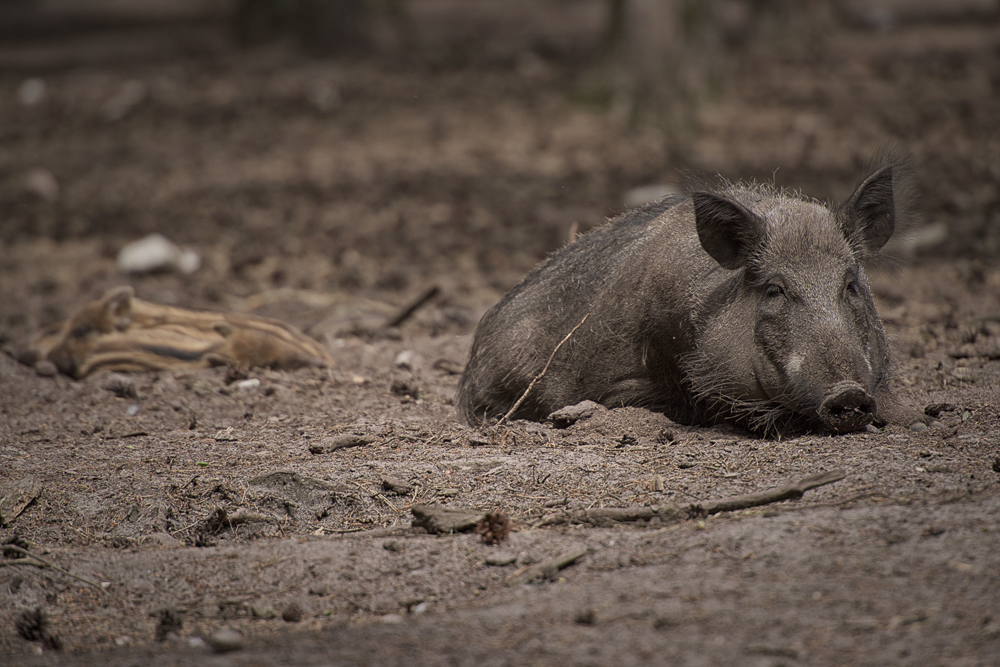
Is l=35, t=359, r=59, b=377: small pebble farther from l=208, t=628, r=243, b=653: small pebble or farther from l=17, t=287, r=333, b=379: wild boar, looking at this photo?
l=208, t=628, r=243, b=653: small pebble

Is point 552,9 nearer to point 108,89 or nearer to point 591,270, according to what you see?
point 108,89

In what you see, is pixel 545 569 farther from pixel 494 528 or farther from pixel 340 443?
pixel 340 443

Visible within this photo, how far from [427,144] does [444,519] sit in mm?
8298

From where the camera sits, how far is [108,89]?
1445 cm

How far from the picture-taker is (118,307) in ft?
17.7

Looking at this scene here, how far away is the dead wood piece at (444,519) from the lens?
311cm

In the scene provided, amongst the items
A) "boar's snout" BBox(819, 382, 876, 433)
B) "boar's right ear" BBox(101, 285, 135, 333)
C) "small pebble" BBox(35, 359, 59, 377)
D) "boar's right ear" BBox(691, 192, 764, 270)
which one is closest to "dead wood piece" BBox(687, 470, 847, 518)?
"boar's snout" BBox(819, 382, 876, 433)

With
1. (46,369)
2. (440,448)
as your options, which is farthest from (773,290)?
(46,369)

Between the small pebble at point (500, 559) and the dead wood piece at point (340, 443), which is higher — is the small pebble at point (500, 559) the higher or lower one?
the higher one

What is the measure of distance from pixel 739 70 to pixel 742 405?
442 inches

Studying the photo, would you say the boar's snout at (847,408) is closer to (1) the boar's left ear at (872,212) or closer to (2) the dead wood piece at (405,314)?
(1) the boar's left ear at (872,212)

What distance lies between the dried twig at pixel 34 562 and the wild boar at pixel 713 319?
1.91 m

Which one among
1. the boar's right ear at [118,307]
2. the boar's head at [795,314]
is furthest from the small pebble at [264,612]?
the boar's right ear at [118,307]

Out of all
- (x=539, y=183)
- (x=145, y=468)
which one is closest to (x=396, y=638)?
(x=145, y=468)
